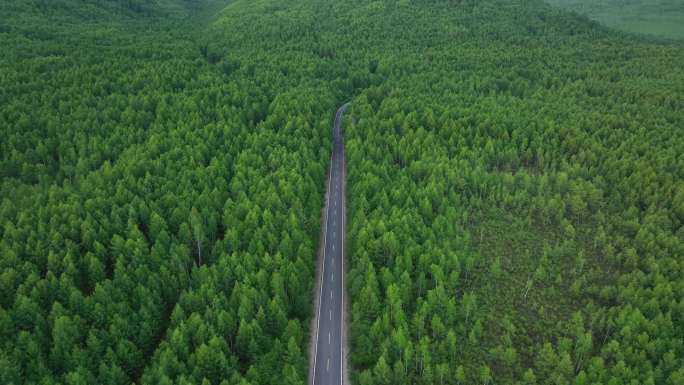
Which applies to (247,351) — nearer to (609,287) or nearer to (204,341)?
(204,341)

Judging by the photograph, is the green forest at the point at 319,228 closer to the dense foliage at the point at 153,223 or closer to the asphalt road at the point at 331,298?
the dense foliage at the point at 153,223

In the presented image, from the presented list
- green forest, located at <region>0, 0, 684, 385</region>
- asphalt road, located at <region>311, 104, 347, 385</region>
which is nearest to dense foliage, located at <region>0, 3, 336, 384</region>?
green forest, located at <region>0, 0, 684, 385</region>

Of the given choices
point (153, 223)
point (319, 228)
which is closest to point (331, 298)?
point (319, 228)

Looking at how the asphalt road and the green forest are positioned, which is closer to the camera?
the green forest

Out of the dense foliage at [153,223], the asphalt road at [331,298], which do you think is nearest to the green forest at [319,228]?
the dense foliage at [153,223]

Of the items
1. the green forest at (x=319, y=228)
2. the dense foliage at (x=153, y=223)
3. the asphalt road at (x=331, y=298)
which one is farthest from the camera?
the asphalt road at (x=331, y=298)

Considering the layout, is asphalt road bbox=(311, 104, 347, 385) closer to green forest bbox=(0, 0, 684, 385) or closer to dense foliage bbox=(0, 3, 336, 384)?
green forest bbox=(0, 0, 684, 385)

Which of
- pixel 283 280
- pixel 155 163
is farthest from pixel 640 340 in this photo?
pixel 155 163
